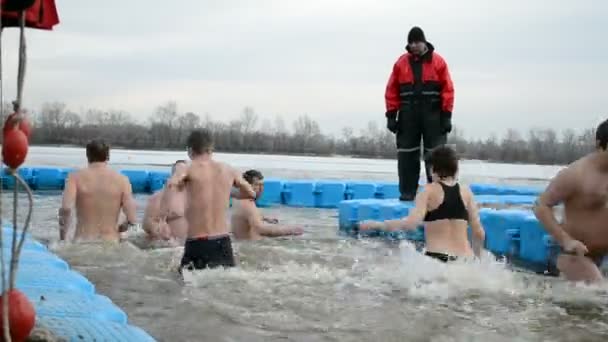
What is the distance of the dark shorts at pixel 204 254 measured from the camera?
5180 millimetres

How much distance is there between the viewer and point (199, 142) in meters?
5.30

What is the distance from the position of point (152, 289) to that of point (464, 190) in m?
2.22

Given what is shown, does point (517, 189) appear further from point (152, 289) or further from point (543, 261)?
point (152, 289)

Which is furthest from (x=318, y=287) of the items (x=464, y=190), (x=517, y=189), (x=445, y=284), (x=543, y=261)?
(x=517, y=189)

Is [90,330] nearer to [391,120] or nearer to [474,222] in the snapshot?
[474,222]

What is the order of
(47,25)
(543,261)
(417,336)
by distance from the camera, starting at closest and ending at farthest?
(47,25)
(417,336)
(543,261)

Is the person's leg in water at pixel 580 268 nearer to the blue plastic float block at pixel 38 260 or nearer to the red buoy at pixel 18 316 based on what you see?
the blue plastic float block at pixel 38 260

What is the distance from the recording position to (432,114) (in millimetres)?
8242

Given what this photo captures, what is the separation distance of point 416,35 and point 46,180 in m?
10.3

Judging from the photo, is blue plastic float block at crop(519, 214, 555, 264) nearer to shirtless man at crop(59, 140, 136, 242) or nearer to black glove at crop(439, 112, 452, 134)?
black glove at crop(439, 112, 452, 134)

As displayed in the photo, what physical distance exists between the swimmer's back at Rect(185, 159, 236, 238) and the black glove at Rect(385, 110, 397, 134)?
11.8 feet

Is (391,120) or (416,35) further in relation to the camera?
(391,120)

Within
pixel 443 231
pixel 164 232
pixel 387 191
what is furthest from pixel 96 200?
pixel 387 191

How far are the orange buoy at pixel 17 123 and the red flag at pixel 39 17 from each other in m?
0.28
